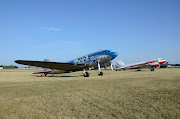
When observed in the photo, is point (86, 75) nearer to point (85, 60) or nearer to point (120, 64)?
point (85, 60)

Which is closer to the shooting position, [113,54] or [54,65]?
[54,65]

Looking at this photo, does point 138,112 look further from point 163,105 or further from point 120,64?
point 120,64

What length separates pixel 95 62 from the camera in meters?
28.7

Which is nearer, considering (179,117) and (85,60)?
(179,117)

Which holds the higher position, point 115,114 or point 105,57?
point 105,57

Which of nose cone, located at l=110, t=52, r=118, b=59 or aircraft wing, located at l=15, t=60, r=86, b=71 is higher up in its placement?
nose cone, located at l=110, t=52, r=118, b=59

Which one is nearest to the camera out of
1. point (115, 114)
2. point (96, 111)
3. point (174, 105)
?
point (115, 114)

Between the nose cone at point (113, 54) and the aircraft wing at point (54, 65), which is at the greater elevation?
the nose cone at point (113, 54)

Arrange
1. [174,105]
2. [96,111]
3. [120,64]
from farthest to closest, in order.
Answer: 1. [120,64]
2. [174,105]
3. [96,111]

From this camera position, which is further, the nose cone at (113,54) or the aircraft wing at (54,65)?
the nose cone at (113,54)

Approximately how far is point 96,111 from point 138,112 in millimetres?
1725

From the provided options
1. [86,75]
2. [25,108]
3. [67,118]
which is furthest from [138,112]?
[86,75]

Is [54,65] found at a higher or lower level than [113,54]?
lower

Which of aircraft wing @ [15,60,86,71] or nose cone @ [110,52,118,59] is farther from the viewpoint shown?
nose cone @ [110,52,118,59]
